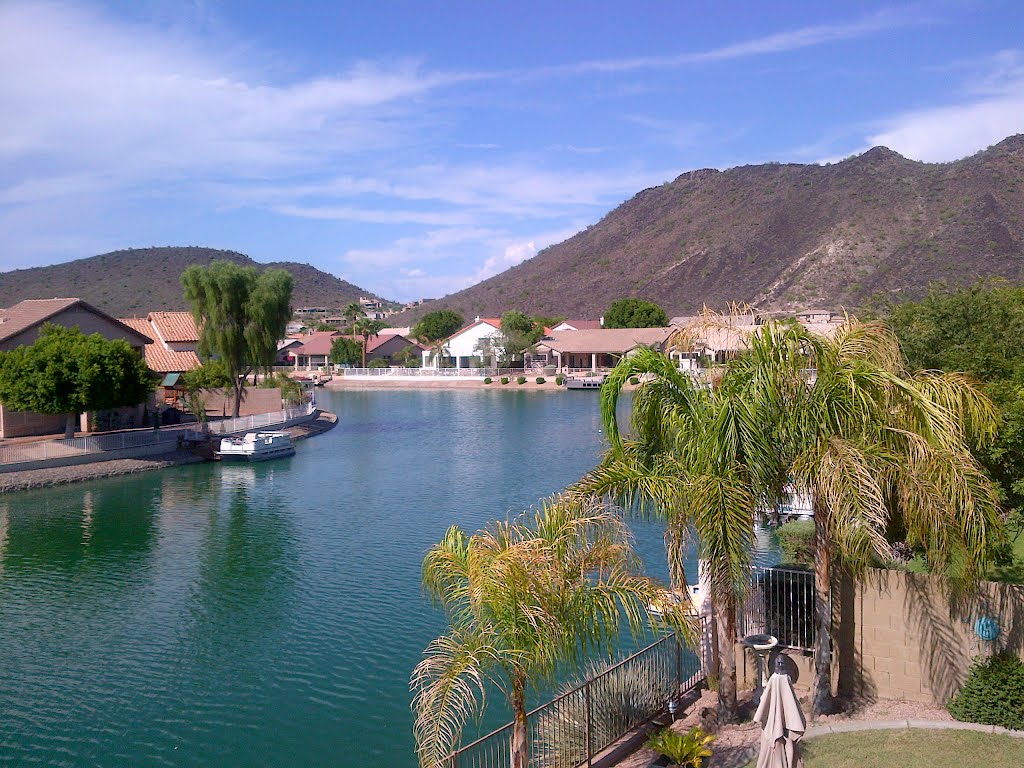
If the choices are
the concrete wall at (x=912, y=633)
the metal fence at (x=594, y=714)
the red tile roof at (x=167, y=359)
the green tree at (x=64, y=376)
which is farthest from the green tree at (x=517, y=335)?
the concrete wall at (x=912, y=633)

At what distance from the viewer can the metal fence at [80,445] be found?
3256cm

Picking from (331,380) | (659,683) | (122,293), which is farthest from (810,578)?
(122,293)

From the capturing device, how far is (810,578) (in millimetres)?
11711

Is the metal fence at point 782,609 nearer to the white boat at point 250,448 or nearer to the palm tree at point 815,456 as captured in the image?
the palm tree at point 815,456

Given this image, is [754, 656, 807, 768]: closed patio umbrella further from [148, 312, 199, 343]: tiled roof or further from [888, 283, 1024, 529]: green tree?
[148, 312, 199, 343]: tiled roof

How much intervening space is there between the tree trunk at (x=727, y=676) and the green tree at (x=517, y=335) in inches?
3151

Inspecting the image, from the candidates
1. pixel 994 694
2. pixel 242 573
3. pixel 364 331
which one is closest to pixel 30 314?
pixel 242 573

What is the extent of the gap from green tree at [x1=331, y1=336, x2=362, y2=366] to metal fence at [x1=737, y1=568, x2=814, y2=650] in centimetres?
8804

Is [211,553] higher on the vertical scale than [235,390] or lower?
lower

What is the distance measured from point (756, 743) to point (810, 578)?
2.66 m

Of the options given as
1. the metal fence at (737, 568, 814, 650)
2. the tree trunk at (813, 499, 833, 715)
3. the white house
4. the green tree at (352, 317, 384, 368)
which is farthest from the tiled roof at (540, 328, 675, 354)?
the tree trunk at (813, 499, 833, 715)

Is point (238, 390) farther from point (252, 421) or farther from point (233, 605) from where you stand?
point (233, 605)

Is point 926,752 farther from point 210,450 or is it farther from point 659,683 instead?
point 210,450

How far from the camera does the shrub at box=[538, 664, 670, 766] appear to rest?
10242 millimetres
